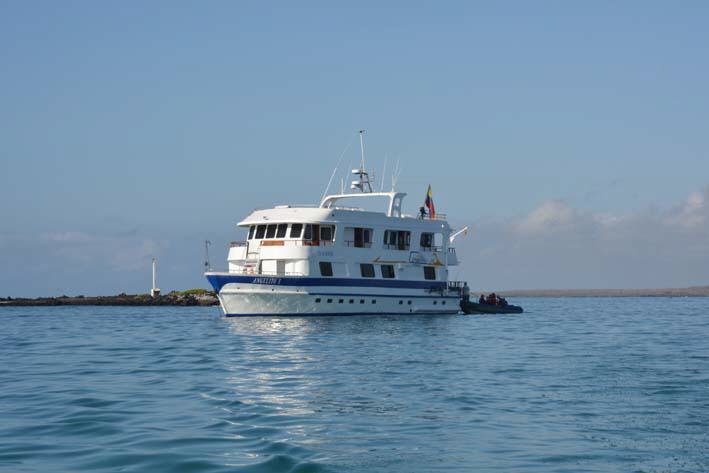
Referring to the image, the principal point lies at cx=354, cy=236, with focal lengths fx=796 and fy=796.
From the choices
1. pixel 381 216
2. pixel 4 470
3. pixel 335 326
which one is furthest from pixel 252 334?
pixel 4 470

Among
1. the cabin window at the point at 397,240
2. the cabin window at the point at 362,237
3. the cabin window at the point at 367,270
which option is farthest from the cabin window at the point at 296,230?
the cabin window at the point at 397,240

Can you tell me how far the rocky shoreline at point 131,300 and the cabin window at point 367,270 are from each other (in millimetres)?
44926

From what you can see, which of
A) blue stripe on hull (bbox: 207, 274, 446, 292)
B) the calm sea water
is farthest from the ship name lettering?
the calm sea water

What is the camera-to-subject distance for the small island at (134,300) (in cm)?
9231

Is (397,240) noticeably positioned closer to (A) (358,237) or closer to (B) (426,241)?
(B) (426,241)

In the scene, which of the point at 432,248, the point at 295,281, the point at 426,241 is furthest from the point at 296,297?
the point at 432,248

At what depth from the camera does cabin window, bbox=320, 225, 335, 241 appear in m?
49.0

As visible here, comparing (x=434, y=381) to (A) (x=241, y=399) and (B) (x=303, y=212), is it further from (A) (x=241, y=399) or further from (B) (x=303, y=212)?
(B) (x=303, y=212)

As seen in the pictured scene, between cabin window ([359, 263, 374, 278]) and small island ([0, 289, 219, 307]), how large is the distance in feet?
147

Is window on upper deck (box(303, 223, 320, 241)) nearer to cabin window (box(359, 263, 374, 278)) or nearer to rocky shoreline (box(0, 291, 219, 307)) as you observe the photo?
cabin window (box(359, 263, 374, 278))

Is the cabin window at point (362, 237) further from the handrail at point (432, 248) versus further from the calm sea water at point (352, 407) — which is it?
the calm sea water at point (352, 407)

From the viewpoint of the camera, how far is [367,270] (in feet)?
165

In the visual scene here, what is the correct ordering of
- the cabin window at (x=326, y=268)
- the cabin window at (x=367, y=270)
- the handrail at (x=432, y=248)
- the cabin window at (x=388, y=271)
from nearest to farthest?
the cabin window at (x=326, y=268)
the cabin window at (x=367, y=270)
the cabin window at (x=388, y=271)
the handrail at (x=432, y=248)

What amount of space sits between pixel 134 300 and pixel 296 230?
171ft
